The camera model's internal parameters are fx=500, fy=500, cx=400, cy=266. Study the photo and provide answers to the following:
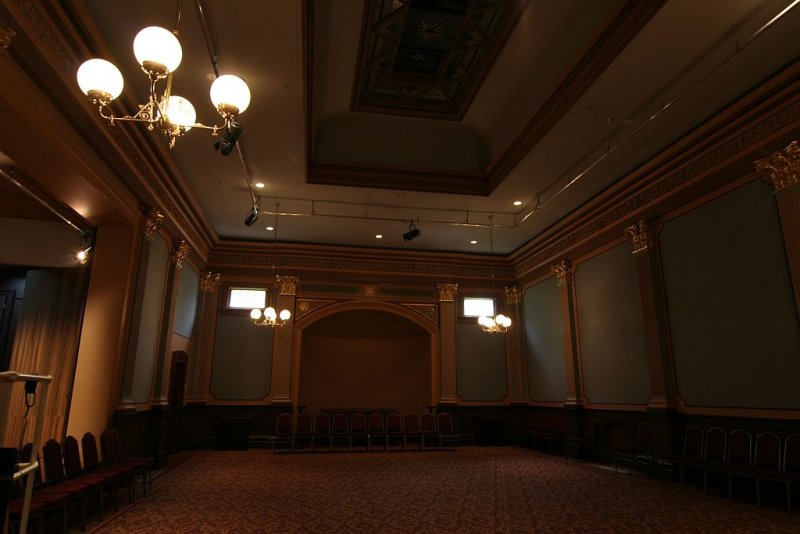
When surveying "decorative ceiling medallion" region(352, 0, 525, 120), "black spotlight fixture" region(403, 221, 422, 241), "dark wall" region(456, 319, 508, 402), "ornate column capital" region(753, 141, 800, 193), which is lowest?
"dark wall" region(456, 319, 508, 402)

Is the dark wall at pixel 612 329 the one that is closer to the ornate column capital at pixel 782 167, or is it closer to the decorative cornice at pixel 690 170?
the decorative cornice at pixel 690 170

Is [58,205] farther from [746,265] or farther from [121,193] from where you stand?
[746,265]

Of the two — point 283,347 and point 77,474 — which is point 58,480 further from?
point 283,347

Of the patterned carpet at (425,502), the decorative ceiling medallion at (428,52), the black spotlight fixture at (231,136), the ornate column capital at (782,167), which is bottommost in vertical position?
the patterned carpet at (425,502)

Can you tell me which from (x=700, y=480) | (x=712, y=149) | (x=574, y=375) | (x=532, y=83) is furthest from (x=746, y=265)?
(x=574, y=375)

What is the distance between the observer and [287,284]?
11.5m

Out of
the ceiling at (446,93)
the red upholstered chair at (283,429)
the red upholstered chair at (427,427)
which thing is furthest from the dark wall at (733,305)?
the red upholstered chair at (283,429)

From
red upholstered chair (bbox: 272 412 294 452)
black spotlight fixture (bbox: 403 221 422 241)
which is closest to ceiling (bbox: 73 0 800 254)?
black spotlight fixture (bbox: 403 221 422 241)

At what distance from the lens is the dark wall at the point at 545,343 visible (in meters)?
10.5

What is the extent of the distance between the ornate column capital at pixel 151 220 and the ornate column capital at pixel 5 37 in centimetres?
358

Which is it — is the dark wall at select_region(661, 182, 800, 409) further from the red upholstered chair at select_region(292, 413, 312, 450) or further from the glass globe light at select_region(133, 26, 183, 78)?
the red upholstered chair at select_region(292, 413, 312, 450)

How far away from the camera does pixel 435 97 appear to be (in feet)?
24.9

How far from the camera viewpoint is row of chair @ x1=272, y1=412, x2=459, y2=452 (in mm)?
10055

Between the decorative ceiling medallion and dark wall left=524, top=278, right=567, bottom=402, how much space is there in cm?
488
